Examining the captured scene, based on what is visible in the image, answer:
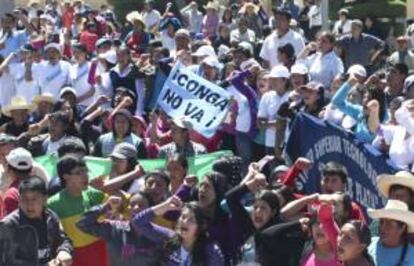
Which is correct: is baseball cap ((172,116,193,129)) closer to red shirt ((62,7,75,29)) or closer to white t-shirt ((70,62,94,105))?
white t-shirt ((70,62,94,105))

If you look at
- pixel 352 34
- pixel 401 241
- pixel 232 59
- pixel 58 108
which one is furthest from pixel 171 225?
pixel 352 34

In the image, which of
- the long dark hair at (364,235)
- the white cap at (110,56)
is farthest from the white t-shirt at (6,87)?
the long dark hair at (364,235)

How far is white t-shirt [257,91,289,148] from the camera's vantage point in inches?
507

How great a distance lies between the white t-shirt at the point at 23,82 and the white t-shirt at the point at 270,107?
3.83 metres

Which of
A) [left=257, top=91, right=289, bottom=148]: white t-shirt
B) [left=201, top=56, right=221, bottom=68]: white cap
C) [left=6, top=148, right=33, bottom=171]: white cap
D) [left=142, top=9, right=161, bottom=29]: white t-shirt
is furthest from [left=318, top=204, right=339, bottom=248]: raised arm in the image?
[left=142, top=9, right=161, bottom=29]: white t-shirt

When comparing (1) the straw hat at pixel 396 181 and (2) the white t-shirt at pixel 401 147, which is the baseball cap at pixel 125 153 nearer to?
(2) the white t-shirt at pixel 401 147

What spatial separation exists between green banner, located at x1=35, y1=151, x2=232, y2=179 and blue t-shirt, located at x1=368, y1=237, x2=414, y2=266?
3.56 metres

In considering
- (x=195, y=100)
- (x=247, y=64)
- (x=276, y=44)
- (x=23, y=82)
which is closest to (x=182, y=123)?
(x=195, y=100)

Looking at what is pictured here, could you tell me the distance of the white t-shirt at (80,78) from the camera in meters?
15.6

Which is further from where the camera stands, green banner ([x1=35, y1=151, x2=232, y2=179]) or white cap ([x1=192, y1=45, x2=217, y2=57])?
white cap ([x1=192, y1=45, x2=217, y2=57])

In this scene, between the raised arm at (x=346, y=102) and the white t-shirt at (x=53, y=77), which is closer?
the raised arm at (x=346, y=102)

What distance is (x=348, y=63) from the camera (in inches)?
671

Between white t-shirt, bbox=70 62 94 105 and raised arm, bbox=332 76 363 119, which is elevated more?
Answer: raised arm, bbox=332 76 363 119

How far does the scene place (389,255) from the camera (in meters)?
7.54
